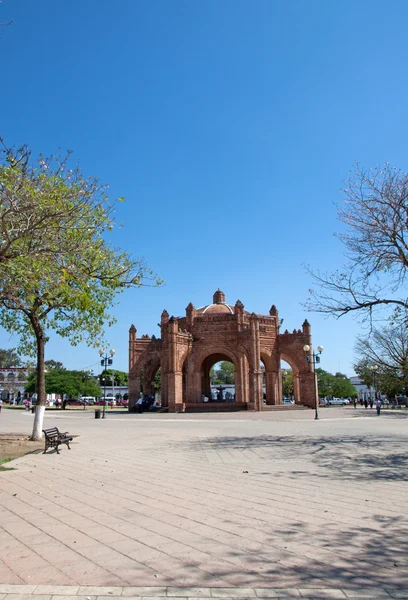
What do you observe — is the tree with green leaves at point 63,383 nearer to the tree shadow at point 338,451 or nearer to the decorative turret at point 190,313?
the decorative turret at point 190,313

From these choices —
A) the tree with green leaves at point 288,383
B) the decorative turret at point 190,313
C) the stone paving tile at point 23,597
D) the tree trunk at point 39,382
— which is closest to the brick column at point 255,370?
the decorative turret at point 190,313

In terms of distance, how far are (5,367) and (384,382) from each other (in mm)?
→ 80392

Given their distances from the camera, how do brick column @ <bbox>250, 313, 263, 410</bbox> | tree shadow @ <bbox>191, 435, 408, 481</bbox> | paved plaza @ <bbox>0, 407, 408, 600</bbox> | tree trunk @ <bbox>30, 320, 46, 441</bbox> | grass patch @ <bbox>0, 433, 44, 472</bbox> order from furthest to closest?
brick column @ <bbox>250, 313, 263, 410</bbox>
tree trunk @ <bbox>30, 320, 46, 441</bbox>
grass patch @ <bbox>0, 433, 44, 472</bbox>
tree shadow @ <bbox>191, 435, 408, 481</bbox>
paved plaza @ <bbox>0, 407, 408, 600</bbox>

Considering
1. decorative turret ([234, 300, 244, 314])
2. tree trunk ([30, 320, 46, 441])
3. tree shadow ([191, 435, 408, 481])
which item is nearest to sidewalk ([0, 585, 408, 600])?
tree shadow ([191, 435, 408, 481])

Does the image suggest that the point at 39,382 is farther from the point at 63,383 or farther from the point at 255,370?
the point at 63,383

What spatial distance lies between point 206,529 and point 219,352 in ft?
111

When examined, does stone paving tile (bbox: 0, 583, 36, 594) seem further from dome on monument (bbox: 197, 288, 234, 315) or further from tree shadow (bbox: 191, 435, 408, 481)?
dome on monument (bbox: 197, 288, 234, 315)

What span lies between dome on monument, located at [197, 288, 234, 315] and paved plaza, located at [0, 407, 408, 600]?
31630 millimetres

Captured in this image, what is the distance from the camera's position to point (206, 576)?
12.5ft

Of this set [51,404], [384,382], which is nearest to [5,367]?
[51,404]

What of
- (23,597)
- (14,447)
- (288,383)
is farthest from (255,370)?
(288,383)

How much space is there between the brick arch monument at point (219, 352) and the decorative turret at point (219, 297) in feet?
2.94

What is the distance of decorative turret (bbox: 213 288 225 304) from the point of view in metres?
45.2

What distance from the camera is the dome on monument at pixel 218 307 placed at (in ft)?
139
